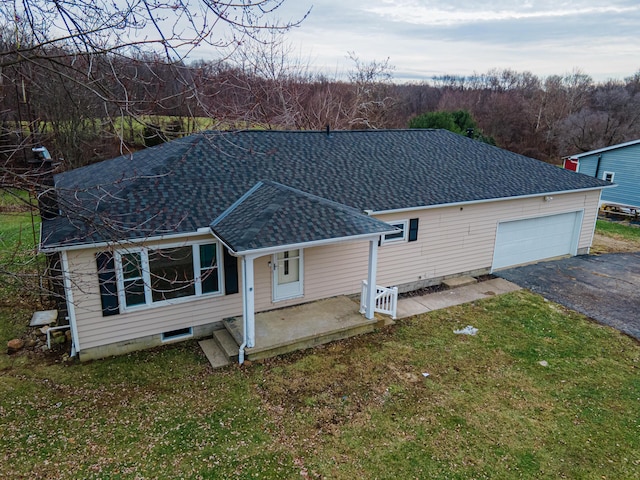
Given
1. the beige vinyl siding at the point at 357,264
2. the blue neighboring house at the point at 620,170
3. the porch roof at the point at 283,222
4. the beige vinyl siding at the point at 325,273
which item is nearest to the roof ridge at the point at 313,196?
the porch roof at the point at 283,222

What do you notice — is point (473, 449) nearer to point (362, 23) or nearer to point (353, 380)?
point (353, 380)

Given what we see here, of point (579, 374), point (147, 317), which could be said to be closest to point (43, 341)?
point (147, 317)

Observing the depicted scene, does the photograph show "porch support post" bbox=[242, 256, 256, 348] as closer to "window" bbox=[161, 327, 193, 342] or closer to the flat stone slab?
"window" bbox=[161, 327, 193, 342]

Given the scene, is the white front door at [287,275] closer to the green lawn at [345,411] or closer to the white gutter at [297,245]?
the white gutter at [297,245]

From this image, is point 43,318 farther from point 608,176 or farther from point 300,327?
point 608,176

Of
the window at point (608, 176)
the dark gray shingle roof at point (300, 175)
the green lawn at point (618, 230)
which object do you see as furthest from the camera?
the window at point (608, 176)

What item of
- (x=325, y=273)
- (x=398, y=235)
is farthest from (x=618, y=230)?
(x=325, y=273)
